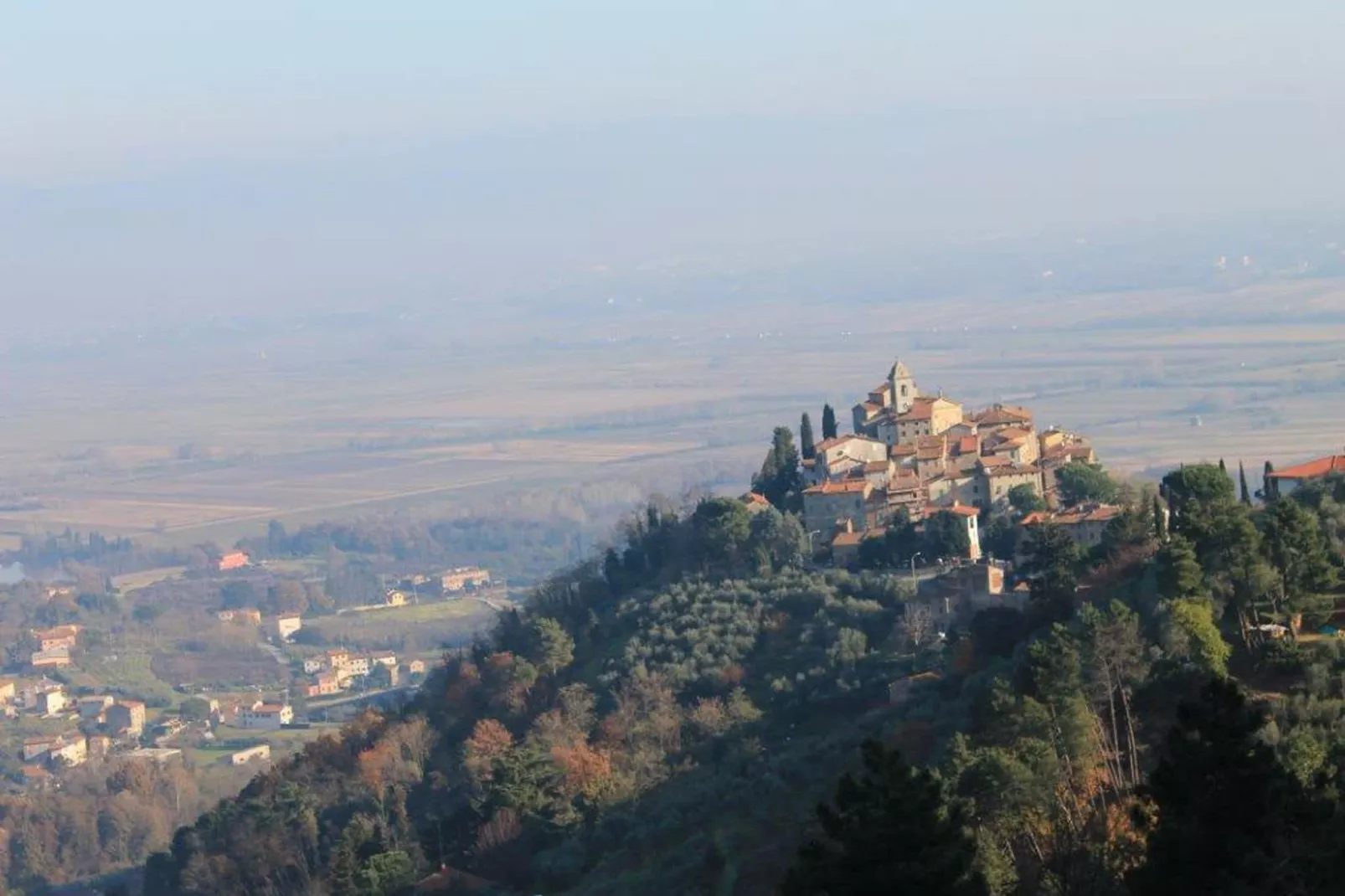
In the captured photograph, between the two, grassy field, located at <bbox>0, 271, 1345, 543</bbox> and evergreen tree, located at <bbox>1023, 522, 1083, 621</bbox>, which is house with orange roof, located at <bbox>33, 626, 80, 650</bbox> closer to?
grassy field, located at <bbox>0, 271, 1345, 543</bbox>

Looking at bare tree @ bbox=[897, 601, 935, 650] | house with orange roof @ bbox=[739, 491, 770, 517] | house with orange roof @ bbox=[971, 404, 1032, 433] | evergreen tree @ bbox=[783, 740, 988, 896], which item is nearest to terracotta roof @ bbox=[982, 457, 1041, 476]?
house with orange roof @ bbox=[971, 404, 1032, 433]

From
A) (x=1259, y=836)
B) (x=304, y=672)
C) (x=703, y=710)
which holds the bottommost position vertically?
(x=304, y=672)

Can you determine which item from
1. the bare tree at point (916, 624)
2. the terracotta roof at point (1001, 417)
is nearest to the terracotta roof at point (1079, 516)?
the bare tree at point (916, 624)

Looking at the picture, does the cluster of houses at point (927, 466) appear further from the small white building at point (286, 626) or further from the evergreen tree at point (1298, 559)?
the small white building at point (286, 626)

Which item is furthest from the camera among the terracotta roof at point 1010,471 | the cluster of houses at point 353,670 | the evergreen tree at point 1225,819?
the cluster of houses at point 353,670

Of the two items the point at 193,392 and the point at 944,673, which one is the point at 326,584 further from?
the point at 193,392

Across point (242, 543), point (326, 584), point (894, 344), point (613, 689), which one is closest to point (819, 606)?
point (613, 689)

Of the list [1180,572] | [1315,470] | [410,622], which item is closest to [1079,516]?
[1315,470]
